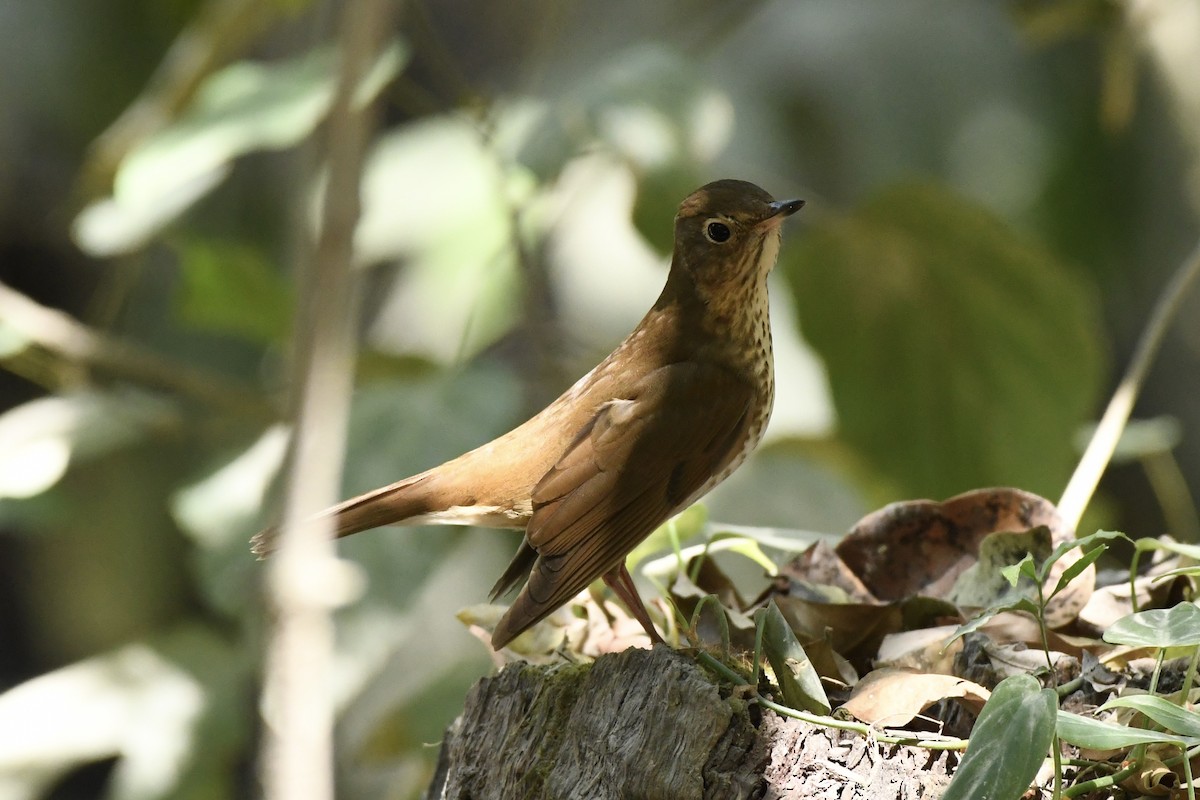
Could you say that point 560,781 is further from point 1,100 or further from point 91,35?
point 1,100

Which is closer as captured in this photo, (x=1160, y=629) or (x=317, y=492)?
(x=1160, y=629)

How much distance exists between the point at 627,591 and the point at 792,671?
469 millimetres

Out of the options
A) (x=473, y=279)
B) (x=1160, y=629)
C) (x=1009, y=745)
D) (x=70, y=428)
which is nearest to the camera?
(x=1009, y=745)

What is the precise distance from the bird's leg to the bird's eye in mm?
583

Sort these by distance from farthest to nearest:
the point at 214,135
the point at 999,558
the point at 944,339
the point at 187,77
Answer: the point at 187,77, the point at 944,339, the point at 214,135, the point at 999,558

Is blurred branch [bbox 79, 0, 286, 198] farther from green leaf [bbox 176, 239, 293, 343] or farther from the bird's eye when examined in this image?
the bird's eye

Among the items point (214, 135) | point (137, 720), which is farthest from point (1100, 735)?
point (137, 720)

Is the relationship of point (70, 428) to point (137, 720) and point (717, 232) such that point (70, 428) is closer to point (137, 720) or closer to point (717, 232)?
point (137, 720)

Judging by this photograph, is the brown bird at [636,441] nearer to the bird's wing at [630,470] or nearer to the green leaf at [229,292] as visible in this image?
the bird's wing at [630,470]

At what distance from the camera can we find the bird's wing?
1906mm

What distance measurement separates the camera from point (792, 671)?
1622 millimetres

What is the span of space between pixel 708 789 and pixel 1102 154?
14.0ft

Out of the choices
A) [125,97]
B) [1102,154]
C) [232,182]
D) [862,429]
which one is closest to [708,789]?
[862,429]

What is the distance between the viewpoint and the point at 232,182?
5805 mm
